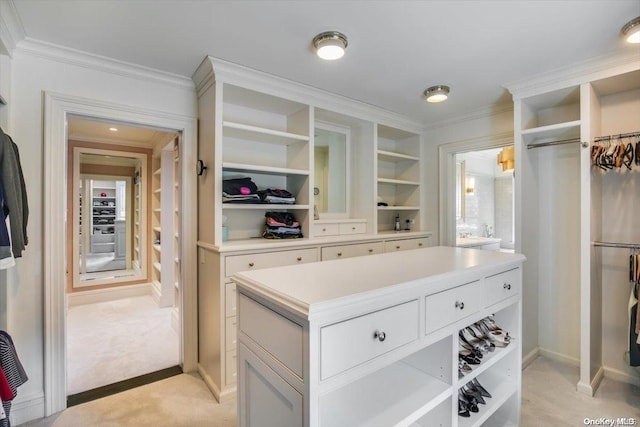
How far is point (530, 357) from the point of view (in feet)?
9.41

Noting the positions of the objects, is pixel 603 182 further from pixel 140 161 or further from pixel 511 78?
pixel 140 161

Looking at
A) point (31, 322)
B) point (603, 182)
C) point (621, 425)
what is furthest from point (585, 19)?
point (31, 322)

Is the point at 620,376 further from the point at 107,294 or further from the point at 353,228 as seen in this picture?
the point at 107,294

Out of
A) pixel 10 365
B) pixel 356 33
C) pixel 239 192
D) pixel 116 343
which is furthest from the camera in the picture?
pixel 116 343

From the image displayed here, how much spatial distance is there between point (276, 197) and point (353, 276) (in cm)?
158

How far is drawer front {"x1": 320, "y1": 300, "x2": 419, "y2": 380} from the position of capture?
95 cm

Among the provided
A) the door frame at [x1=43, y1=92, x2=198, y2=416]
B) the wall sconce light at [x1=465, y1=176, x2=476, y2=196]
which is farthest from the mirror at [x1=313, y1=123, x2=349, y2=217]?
the wall sconce light at [x1=465, y1=176, x2=476, y2=196]

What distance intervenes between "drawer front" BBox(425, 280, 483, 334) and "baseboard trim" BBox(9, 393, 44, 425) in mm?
2561

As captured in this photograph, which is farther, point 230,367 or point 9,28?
point 230,367

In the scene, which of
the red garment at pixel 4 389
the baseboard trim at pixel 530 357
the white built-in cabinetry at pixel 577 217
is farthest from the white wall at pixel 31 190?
the baseboard trim at pixel 530 357

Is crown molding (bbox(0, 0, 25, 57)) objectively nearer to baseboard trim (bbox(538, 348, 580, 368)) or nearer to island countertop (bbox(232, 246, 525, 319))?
island countertop (bbox(232, 246, 525, 319))

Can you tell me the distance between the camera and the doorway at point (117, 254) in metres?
3.07

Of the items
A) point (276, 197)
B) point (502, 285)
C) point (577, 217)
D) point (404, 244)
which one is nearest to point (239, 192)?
point (276, 197)

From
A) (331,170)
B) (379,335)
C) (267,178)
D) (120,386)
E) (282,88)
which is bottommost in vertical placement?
(120,386)
